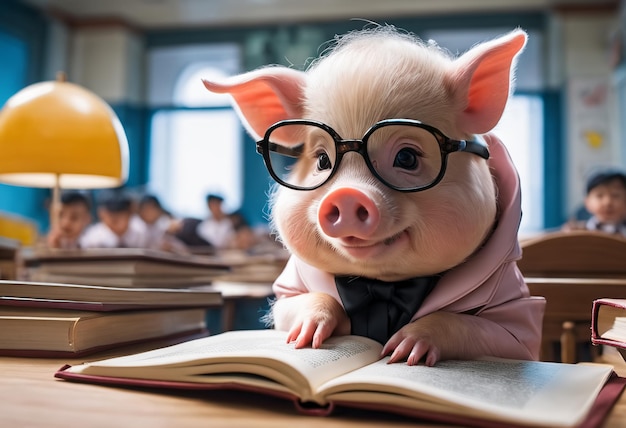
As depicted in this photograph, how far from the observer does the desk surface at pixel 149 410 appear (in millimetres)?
507

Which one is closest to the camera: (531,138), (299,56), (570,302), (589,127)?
(570,302)

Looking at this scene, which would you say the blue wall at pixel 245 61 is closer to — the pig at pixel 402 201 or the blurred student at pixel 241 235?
the blurred student at pixel 241 235

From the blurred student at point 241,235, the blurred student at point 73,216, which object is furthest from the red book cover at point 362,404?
the blurred student at point 241,235

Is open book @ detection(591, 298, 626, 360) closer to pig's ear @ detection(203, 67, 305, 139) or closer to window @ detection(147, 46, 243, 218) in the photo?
pig's ear @ detection(203, 67, 305, 139)

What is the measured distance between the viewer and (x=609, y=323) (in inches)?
27.7

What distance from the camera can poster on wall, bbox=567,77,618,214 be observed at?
6410mm

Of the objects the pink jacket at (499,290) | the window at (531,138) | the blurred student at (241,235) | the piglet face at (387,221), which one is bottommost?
the blurred student at (241,235)

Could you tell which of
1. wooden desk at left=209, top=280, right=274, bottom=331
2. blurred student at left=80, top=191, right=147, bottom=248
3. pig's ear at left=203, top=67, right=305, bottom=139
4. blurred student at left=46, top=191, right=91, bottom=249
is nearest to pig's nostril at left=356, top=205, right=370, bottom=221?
pig's ear at left=203, top=67, right=305, bottom=139

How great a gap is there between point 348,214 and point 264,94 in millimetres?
274

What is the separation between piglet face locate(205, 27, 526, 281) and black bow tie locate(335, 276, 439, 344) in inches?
0.6

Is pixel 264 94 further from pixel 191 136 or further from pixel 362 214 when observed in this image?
pixel 191 136

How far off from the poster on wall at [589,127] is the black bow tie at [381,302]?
6.07 m

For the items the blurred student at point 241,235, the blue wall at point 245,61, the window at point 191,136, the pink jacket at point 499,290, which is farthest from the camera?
the window at point 191,136

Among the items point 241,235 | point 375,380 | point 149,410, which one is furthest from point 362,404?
point 241,235
